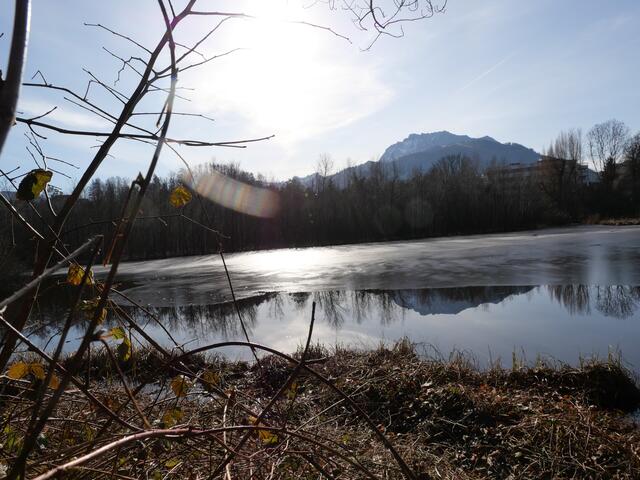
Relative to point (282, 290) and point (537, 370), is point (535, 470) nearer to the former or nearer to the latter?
point (537, 370)

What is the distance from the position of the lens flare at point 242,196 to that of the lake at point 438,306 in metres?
31.4

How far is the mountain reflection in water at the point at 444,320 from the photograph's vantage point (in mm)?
8844

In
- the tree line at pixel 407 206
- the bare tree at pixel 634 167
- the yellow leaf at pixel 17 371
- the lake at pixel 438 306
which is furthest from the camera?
the bare tree at pixel 634 167

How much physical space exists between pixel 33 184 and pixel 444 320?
10852 mm

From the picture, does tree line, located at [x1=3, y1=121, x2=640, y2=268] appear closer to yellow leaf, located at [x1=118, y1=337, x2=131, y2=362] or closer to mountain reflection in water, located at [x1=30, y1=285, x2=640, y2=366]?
mountain reflection in water, located at [x1=30, y1=285, x2=640, y2=366]

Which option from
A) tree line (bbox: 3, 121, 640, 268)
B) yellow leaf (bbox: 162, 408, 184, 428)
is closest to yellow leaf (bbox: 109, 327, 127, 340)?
yellow leaf (bbox: 162, 408, 184, 428)

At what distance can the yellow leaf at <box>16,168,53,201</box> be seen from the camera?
3.98 ft

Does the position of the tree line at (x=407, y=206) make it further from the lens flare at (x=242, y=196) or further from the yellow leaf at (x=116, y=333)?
the yellow leaf at (x=116, y=333)

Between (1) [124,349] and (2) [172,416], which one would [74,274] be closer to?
(1) [124,349]

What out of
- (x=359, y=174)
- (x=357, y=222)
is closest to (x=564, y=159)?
(x=359, y=174)

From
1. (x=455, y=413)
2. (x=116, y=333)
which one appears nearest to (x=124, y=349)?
(x=116, y=333)

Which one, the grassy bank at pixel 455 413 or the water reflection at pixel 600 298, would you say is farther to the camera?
the water reflection at pixel 600 298

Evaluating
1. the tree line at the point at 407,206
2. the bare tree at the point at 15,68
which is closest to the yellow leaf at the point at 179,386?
the bare tree at the point at 15,68

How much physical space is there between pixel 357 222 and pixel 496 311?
39533mm
